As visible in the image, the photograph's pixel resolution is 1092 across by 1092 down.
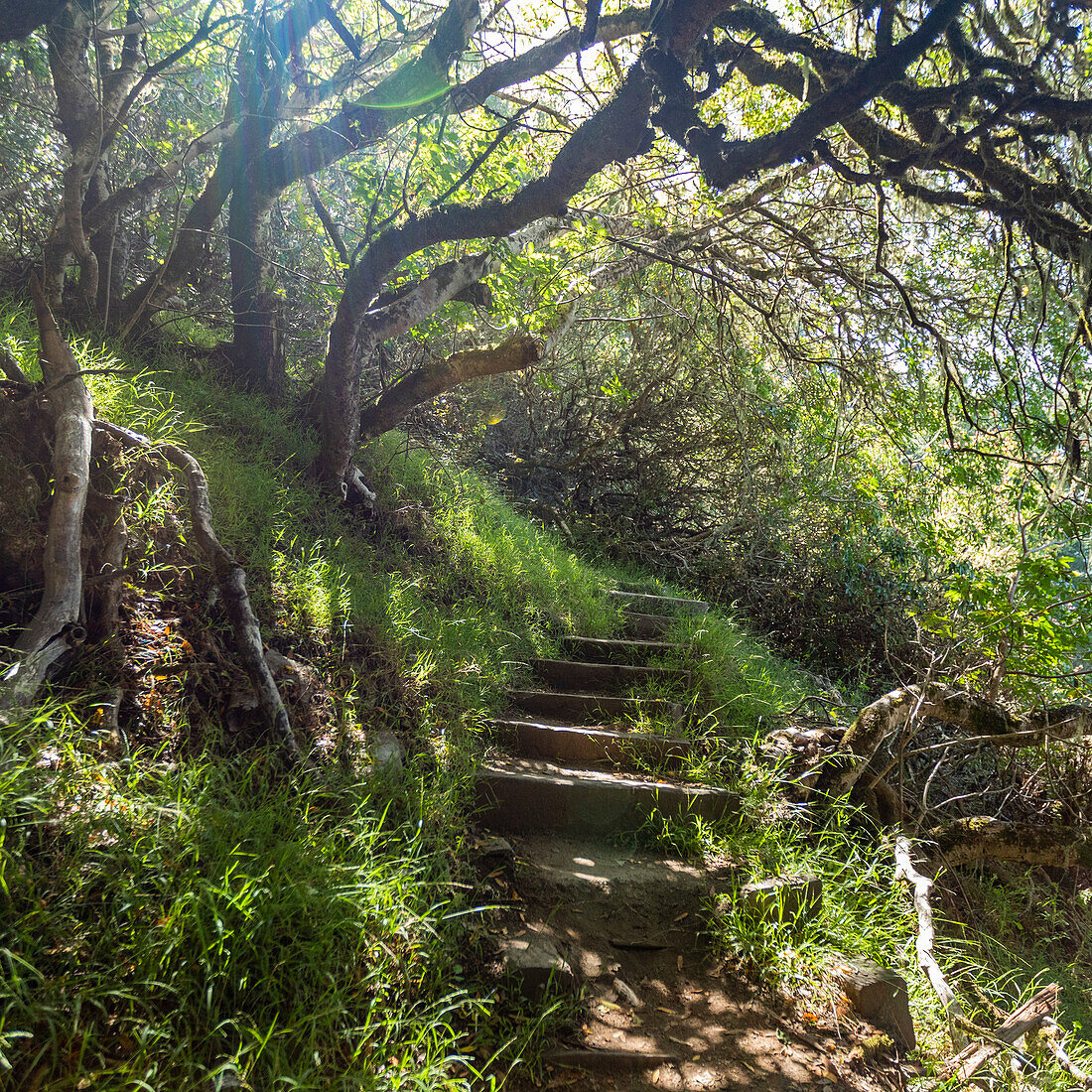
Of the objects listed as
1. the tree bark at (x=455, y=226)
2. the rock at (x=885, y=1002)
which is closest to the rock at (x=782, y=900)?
the rock at (x=885, y=1002)

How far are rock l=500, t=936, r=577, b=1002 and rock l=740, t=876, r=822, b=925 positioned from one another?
92 centimetres

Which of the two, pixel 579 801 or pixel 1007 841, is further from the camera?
pixel 1007 841

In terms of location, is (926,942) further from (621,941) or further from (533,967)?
(533,967)

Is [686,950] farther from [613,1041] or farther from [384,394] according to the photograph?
[384,394]

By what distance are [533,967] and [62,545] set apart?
2350mm

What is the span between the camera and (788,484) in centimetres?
749

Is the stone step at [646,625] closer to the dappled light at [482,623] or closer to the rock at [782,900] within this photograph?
the dappled light at [482,623]

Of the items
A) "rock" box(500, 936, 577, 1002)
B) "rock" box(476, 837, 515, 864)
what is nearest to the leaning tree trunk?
"rock" box(476, 837, 515, 864)

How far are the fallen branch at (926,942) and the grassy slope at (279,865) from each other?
0.12m

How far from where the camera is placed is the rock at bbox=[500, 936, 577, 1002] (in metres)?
2.27

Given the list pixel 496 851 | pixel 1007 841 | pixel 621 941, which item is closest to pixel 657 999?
pixel 621 941

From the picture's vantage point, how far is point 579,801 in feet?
11.0

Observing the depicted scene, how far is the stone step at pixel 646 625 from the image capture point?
573 centimetres

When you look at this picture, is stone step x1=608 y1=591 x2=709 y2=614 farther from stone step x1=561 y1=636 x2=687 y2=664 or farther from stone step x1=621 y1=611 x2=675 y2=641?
stone step x1=561 y1=636 x2=687 y2=664
